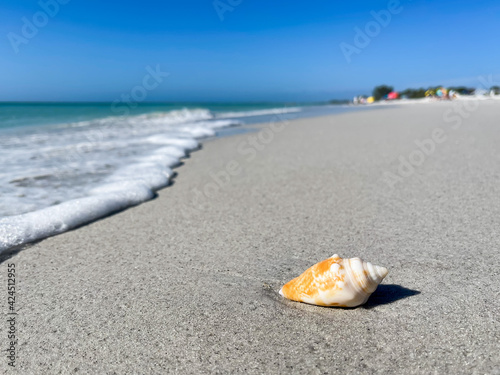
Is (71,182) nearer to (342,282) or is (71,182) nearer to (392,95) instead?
(342,282)

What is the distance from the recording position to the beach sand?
1.59m

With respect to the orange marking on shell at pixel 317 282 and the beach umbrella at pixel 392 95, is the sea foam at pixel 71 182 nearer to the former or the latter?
the orange marking on shell at pixel 317 282

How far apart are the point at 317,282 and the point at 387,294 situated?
44 centimetres

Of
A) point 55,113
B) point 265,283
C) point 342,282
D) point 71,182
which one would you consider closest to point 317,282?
point 342,282

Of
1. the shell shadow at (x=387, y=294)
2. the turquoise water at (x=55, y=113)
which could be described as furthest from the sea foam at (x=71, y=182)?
the turquoise water at (x=55, y=113)

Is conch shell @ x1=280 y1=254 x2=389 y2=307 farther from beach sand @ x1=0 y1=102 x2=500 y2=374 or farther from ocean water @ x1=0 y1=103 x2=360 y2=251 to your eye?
ocean water @ x1=0 y1=103 x2=360 y2=251

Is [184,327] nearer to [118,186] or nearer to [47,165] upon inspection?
[118,186]

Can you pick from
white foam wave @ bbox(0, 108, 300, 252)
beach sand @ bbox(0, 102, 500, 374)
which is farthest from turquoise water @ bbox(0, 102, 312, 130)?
beach sand @ bbox(0, 102, 500, 374)

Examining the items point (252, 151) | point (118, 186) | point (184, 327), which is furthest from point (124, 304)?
point (252, 151)

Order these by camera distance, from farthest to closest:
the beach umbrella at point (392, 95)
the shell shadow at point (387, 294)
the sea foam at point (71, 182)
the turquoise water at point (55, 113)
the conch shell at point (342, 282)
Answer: the beach umbrella at point (392, 95) < the turquoise water at point (55, 113) < the sea foam at point (71, 182) < the shell shadow at point (387, 294) < the conch shell at point (342, 282)

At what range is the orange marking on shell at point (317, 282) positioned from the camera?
70.9 inches

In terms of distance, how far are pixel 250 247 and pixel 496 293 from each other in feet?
4.70

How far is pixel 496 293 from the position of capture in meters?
1.98

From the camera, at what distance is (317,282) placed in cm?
185
